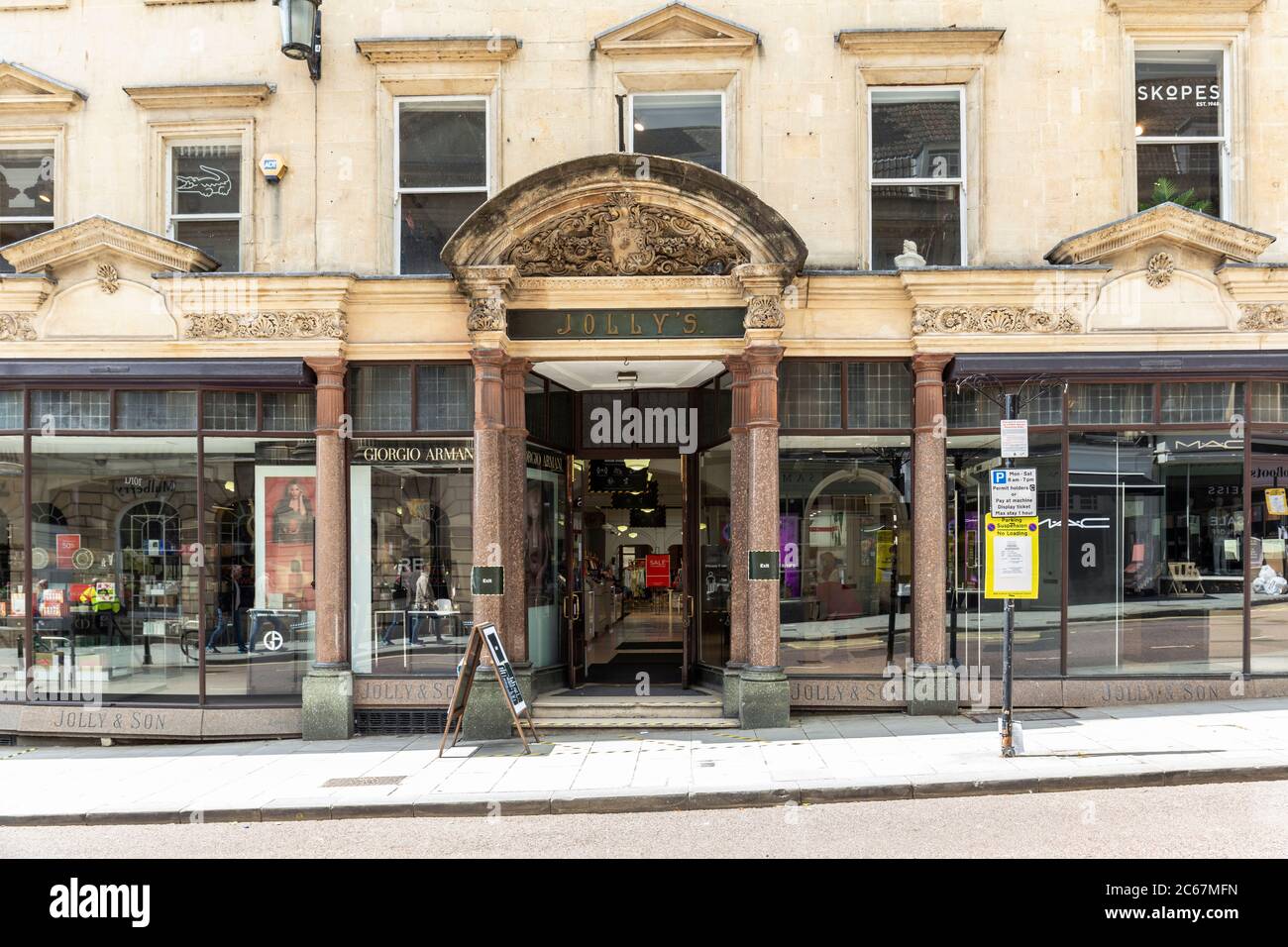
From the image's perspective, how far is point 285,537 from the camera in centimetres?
1252

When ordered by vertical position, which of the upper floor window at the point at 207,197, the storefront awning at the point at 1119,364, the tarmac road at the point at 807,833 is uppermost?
the upper floor window at the point at 207,197

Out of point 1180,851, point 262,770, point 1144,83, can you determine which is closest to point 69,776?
point 262,770

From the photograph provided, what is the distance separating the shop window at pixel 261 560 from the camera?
1240 centimetres

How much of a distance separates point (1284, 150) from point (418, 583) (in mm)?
Answer: 11932

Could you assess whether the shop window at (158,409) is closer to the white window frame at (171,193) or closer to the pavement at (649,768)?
the white window frame at (171,193)

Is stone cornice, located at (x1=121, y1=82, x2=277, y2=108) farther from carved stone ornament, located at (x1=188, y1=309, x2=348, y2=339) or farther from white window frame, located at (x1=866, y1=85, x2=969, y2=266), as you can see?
white window frame, located at (x1=866, y1=85, x2=969, y2=266)

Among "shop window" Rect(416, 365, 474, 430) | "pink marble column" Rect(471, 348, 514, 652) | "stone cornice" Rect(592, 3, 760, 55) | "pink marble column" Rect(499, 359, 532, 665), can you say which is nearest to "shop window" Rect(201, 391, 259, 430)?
"shop window" Rect(416, 365, 474, 430)

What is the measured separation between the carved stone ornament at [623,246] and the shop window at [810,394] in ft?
5.21

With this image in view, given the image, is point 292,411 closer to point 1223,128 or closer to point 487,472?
point 487,472

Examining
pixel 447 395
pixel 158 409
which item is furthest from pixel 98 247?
pixel 447 395

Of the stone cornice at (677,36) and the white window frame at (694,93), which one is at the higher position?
the stone cornice at (677,36)

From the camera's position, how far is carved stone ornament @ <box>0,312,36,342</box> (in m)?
12.3

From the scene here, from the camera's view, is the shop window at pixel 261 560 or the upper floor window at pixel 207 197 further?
the upper floor window at pixel 207 197

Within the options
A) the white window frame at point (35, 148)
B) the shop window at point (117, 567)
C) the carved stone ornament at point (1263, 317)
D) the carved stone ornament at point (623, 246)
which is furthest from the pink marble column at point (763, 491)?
the white window frame at point (35, 148)
